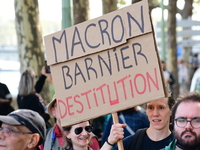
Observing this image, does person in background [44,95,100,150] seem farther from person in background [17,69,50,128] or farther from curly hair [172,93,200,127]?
person in background [17,69,50,128]

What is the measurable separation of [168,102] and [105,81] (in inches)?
31.3

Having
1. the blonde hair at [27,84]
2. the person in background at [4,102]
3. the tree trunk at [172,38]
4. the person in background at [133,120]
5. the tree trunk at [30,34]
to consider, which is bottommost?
the person in background at [133,120]

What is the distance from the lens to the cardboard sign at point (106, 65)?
3477mm

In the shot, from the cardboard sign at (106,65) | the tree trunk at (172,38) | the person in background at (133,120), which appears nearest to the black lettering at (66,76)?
the cardboard sign at (106,65)

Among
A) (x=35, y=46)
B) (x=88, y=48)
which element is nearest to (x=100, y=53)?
(x=88, y=48)

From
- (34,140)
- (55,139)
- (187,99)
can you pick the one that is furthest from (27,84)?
(187,99)

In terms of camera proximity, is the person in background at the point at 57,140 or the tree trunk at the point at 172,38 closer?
the person in background at the point at 57,140

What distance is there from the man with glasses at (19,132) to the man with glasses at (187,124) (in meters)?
0.98

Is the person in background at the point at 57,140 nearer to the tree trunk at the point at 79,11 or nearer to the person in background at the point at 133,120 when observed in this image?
the person in background at the point at 133,120

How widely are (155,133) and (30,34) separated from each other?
677cm

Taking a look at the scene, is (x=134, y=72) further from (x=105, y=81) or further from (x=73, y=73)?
(x=73, y=73)

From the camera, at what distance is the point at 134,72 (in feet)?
11.6

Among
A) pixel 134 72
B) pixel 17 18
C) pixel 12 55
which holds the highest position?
pixel 12 55

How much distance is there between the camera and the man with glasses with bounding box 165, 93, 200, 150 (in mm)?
→ 3207
